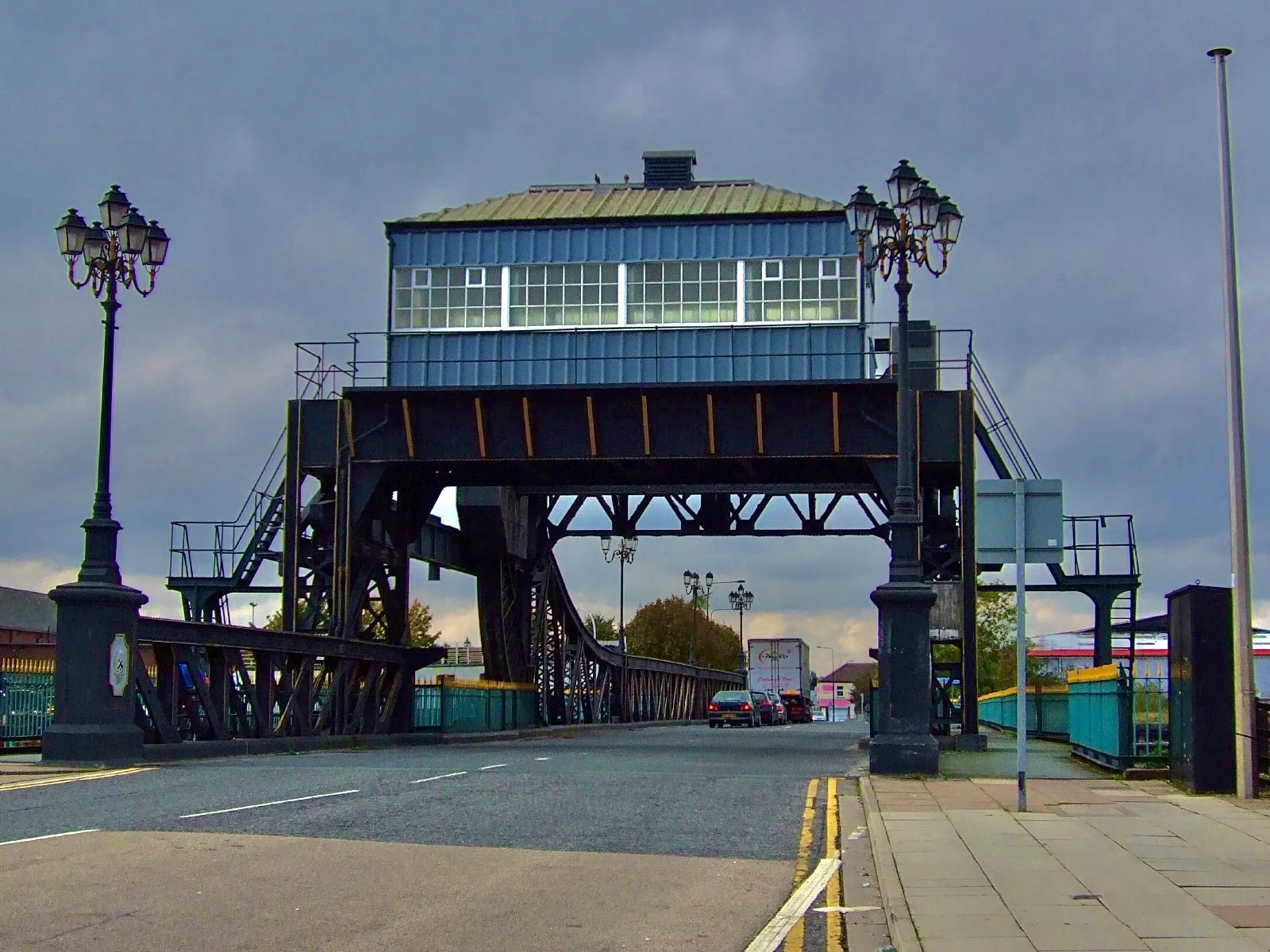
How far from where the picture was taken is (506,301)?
115 feet

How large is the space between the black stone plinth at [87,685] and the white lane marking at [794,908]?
39.8 feet

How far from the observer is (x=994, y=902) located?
8.85 m

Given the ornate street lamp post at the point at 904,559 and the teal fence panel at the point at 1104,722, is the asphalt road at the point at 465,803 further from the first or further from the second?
the teal fence panel at the point at 1104,722

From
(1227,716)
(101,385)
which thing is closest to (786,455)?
(101,385)

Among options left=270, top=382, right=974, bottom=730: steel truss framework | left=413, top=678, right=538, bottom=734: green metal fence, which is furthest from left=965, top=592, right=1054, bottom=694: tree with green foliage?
left=270, top=382, right=974, bottom=730: steel truss framework

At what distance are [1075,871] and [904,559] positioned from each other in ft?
32.6

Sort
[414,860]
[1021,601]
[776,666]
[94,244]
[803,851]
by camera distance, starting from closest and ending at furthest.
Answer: [414,860]
[803,851]
[1021,601]
[94,244]
[776,666]

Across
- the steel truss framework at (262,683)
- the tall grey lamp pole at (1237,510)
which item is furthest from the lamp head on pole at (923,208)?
the steel truss framework at (262,683)

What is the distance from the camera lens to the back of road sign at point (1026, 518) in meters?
13.9

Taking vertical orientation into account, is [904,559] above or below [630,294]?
below

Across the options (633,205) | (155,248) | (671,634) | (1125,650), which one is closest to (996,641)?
(1125,650)

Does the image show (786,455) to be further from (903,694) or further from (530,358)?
(903,694)

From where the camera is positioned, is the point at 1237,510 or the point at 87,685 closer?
the point at 1237,510

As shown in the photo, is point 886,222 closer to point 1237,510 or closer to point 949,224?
point 949,224
